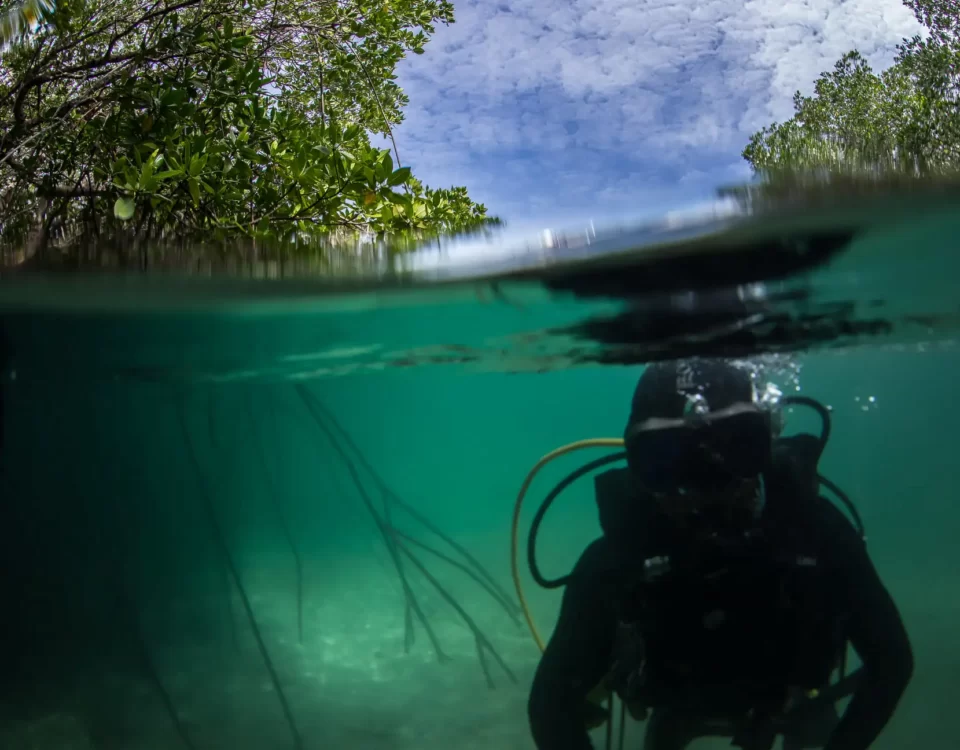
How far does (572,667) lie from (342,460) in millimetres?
10007

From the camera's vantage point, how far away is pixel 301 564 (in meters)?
9.83

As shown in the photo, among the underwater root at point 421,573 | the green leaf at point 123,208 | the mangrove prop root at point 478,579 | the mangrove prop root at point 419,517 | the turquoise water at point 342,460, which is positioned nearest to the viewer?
the green leaf at point 123,208

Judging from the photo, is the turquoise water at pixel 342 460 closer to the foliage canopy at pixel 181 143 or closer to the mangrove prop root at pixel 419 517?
the mangrove prop root at pixel 419 517

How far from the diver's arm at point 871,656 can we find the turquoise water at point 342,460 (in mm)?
1506

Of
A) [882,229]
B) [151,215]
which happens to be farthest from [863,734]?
[151,215]

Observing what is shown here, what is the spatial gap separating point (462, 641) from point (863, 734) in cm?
588

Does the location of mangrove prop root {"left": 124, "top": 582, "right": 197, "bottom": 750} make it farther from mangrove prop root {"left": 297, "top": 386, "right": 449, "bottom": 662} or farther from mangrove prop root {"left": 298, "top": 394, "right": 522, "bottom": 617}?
mangrove prop root {"left": 298, "top": 394, "right": 522, "bottom": 617}

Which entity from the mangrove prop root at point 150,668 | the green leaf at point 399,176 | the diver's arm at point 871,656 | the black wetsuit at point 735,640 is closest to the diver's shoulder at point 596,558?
the black wetsuit at point 735,640

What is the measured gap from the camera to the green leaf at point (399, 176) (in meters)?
5.96

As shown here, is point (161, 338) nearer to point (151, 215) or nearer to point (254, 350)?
point (254, 350)

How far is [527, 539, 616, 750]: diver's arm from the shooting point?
3.79m

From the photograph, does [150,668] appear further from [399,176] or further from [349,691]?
[399,176]

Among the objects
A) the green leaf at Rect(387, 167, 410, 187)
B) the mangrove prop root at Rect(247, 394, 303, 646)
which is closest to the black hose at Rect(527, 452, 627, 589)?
the green leaf at Rect(387, 167, 410, 187)

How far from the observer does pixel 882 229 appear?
5.05m
